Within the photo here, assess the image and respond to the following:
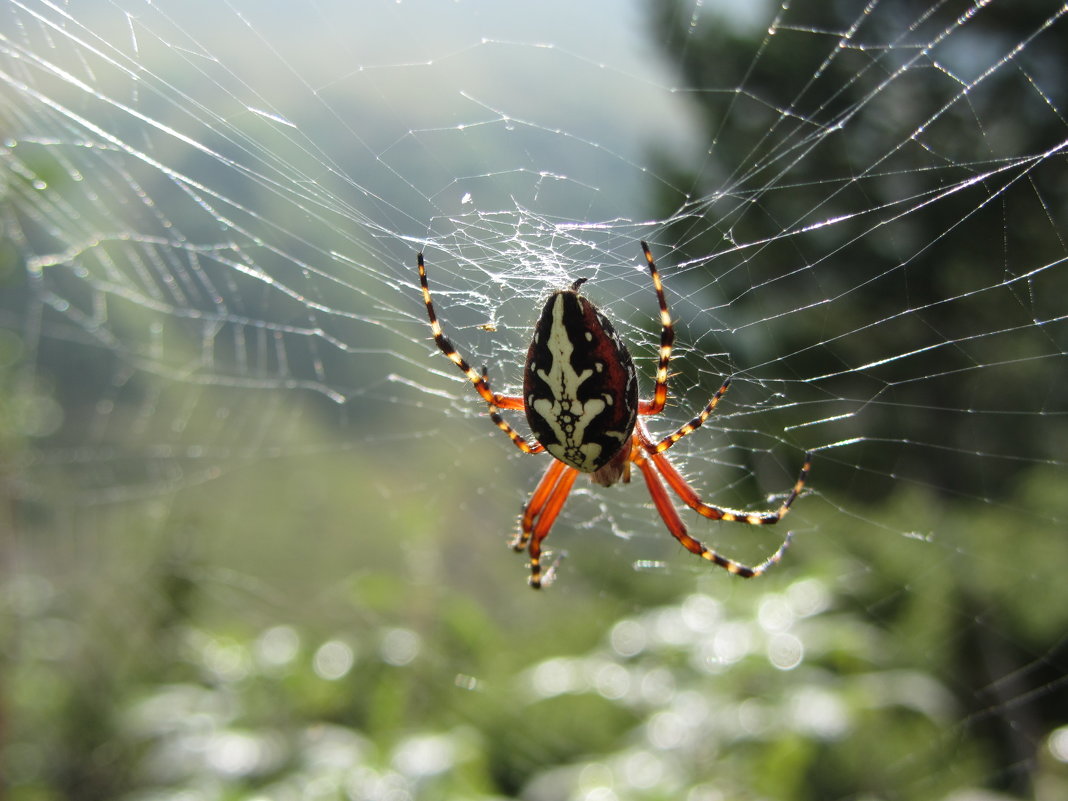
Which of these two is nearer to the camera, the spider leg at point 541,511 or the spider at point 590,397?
the spider at point 590,397

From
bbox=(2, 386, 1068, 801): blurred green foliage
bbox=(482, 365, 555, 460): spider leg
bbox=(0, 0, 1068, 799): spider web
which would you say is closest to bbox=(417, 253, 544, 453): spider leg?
bbox=(482, 365, 555, 460): spider leg

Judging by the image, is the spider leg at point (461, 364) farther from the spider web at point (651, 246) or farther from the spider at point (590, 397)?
the spider web at point (651, 246)

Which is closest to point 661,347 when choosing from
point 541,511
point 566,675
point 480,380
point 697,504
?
point 480,380

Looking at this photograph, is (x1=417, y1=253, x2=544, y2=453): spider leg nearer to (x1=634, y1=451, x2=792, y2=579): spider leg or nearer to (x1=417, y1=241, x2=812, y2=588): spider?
(x1=417, y1=241, x2=812, y2=588): spider

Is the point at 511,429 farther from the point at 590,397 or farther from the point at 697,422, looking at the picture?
the point at 697,422

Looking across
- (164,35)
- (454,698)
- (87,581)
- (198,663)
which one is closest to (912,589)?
(454,698)

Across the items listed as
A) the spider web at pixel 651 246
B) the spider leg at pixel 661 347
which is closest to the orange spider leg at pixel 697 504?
the spider web at pixel 651 246
